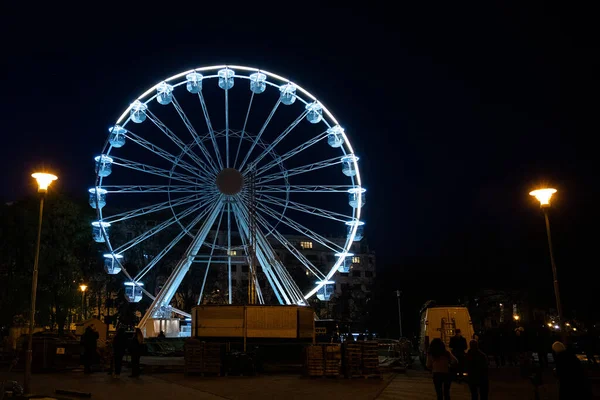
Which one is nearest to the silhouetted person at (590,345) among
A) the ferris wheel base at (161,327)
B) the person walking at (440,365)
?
the person walking at (440,365)

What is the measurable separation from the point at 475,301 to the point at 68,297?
34.0 meters

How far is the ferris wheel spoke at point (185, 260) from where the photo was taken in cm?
3294

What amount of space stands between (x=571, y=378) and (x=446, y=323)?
48.1ft

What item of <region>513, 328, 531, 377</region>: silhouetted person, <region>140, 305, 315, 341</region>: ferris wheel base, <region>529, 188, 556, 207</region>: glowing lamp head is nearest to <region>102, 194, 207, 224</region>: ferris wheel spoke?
<region>140, 305, 315, 341</region>: ferris wheel base

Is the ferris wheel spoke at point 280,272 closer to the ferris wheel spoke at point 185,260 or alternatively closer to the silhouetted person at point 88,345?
the ferris wheel spoke at point 185,260

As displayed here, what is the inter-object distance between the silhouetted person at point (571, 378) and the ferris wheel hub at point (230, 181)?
24.6 meters

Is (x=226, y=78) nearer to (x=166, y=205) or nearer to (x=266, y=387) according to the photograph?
(x=166, y=205)

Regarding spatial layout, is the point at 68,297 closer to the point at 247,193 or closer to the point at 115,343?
the point at 247,193

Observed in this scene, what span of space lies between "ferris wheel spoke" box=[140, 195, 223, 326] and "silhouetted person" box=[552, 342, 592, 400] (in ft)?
83.2

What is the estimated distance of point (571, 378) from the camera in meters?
8.81

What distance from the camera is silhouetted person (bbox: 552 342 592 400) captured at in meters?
8.70

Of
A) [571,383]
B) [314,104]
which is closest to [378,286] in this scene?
[314,104]

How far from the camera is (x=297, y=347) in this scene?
76.2 feet

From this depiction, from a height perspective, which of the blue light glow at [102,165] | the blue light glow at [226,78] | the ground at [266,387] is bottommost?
the ground at [266,387]
